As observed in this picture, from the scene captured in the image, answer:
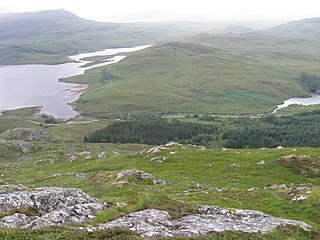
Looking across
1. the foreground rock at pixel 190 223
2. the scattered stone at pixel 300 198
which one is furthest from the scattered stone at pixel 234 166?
the foreground rock at pixel 190 223

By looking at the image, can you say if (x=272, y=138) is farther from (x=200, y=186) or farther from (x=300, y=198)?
(x=300, y=198)

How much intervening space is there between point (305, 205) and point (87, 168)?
203ft

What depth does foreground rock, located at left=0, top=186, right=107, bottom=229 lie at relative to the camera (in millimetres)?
25578

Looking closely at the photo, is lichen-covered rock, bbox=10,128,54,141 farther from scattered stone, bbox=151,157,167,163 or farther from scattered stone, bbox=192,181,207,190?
scattered stone, bbox=192,181,207,190

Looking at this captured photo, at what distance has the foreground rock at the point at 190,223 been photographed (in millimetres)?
23531

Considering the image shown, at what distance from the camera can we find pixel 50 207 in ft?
100.0

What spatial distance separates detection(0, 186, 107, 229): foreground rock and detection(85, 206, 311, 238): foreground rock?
321cm

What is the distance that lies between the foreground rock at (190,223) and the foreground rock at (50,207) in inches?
126

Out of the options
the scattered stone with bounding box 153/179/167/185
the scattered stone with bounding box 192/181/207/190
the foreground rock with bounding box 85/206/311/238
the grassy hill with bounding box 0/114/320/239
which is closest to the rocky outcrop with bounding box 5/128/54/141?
the grassy hill with bounding box 0/114/320/239

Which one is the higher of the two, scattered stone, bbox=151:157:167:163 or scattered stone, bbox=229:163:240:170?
scattered stone, bbox=229:163:240:170

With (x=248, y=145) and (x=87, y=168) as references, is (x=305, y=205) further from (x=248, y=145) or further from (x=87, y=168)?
(x=248, y=145)

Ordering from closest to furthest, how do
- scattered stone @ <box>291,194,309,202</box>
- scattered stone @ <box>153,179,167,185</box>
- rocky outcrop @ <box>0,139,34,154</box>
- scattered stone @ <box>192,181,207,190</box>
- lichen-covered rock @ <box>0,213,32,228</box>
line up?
lichen-covered rock @ <box>0,213,32,228</box>, scattered stone @ <box>291,194,309,202</box>, scattered stone @ <box>192,181,207,190</box>, scattered stone @ <box>153,179,167,185</box>, rocky outcrop @ <box>0,139,34,154</box>

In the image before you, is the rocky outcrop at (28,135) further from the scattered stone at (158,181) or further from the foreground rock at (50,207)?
the foreground rock at (50,207)

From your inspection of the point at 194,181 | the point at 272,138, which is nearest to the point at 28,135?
the point at 272,138
